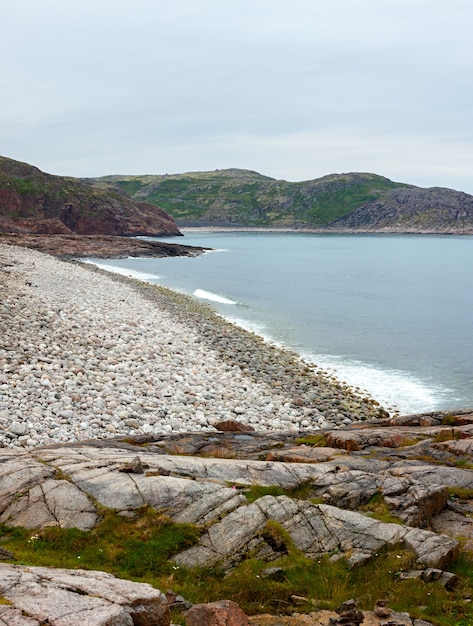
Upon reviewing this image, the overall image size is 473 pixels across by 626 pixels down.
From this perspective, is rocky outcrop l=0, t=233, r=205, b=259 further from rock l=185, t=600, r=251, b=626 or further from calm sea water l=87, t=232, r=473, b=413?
rock l=185, t=600, r=251, b=626

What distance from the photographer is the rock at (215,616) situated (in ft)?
27.6

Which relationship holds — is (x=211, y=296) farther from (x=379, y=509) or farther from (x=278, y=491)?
(x=379, y=509)

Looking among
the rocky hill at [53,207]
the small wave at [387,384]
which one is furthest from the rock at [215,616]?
the rocky hill at [53,207]

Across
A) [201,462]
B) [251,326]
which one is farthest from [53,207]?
[201,462]

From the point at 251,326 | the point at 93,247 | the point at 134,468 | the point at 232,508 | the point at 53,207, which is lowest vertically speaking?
the point at 251,326

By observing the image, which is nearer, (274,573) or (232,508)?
(274,573)

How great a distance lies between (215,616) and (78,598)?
6.76 feet

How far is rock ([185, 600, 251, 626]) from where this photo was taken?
8398 millimetres

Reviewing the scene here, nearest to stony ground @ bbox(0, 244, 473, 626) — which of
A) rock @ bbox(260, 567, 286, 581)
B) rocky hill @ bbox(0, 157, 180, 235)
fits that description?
rock @ bbox(260, 567, 286, 581)

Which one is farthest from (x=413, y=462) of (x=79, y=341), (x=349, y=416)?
(x=79, y=341)

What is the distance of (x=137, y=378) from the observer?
87.4 feet

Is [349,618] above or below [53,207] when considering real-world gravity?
below

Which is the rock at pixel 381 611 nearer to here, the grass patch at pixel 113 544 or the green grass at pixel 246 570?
the green grass at pixel 246 570

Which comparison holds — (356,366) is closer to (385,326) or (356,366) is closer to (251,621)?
(385,326)
